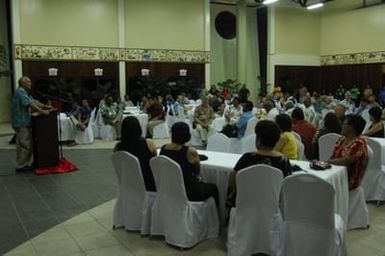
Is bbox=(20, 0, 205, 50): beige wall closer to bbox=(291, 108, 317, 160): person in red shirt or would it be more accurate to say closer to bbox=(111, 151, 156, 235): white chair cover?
bbox=(291, 108, 317, 160): person in red shirt

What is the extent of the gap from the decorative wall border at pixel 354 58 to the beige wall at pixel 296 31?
2.21ft

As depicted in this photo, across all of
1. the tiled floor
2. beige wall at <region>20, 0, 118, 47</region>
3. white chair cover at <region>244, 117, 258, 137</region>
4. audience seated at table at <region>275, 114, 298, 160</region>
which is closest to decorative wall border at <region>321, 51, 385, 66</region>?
beige wall at <region>20, 0, 118, 47</region>

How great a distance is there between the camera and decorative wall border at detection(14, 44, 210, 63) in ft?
45.2

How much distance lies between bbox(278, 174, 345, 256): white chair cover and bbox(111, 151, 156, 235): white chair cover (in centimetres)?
142

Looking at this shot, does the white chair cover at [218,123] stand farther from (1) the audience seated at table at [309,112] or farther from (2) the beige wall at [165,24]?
(2) the beige wall at [165,24]

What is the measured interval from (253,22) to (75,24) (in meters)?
8.37

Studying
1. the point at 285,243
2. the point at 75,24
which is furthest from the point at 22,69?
the point at 285,243

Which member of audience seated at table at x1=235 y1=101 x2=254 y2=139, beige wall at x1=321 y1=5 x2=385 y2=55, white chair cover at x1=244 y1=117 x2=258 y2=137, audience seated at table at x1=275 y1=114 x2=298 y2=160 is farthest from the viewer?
beige wall at x1=321 y1=5 x2=385 y2=55

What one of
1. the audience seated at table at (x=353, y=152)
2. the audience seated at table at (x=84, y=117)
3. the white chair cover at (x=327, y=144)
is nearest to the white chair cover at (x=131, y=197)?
the audience seated at table at (x=353, y=152)

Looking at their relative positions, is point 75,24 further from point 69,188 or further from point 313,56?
point 313,56

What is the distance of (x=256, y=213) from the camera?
3.38m

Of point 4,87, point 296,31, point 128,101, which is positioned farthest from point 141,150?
point 296,31

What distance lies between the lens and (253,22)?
1911cm

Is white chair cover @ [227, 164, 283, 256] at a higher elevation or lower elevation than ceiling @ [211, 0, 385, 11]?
lower
